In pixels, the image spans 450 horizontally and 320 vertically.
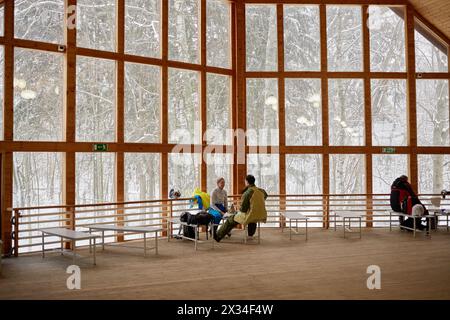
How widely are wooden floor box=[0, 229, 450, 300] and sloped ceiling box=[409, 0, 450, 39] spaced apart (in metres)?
5.36

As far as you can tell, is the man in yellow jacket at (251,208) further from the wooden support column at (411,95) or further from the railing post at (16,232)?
the wooden support column at (411,95)

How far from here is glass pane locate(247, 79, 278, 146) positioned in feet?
34.4

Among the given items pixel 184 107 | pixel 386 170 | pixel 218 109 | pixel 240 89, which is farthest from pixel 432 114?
pixel 184 107

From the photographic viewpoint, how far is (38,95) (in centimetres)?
796

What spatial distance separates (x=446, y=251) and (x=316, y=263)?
8.07ft

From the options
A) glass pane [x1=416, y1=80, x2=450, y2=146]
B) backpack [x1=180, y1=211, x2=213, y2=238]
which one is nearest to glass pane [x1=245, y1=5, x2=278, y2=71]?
glass pane [x1=416, y1=80, x2=450, y2=146]

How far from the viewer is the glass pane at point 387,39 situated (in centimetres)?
1080

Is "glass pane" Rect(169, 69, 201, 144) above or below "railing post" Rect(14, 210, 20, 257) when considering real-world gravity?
above

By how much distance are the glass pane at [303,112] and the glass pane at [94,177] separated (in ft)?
13.9

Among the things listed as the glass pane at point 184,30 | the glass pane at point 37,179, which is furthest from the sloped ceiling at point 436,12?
the glass pane at point 37,179

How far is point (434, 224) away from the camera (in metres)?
9.83

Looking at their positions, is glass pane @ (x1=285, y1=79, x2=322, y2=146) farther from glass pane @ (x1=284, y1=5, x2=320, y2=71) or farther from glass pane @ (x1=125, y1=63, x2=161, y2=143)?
glass pane @ (x1=125, y1=63, x2=161, y2=143)

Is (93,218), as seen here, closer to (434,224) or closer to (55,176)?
(55,176)
